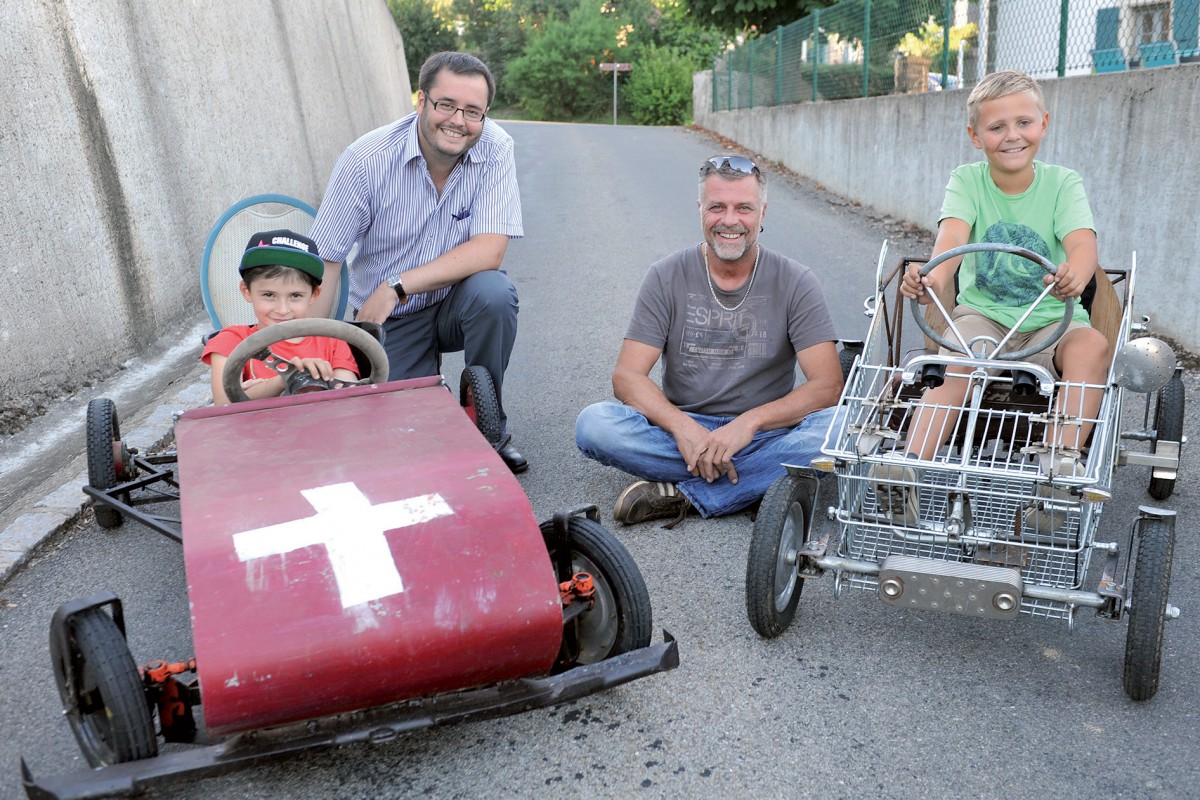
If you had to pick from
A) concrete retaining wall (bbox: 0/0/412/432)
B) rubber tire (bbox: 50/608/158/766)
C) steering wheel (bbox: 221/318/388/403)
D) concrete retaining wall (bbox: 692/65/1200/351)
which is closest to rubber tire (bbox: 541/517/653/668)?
steering wheel (bbox: 221/318/388/403)

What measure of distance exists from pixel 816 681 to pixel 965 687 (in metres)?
0.42

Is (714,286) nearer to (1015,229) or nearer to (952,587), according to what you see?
(1015,229)

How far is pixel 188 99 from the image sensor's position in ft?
25.6

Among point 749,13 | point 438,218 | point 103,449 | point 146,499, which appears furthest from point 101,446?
point 749,13

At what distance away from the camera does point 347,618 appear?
232cm


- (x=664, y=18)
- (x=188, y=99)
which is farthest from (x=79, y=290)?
(x=664, y=18)

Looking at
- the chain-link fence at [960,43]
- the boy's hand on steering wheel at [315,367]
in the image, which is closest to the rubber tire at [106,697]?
the boy's hand on steering wheel at [315,367]

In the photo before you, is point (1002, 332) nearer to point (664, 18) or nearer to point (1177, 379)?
point (1177, 379)

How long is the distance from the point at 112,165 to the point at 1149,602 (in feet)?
19.8

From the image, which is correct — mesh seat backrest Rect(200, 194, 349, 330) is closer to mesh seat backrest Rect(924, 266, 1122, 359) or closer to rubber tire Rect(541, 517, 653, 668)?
rubber tire Rect(541, 517, 653, 668)

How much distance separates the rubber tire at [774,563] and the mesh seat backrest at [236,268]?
2.31 metres

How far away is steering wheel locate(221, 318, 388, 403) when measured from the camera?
10.3 ft

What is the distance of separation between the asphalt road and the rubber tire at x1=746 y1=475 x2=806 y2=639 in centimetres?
12

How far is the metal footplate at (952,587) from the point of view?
8.80ft
